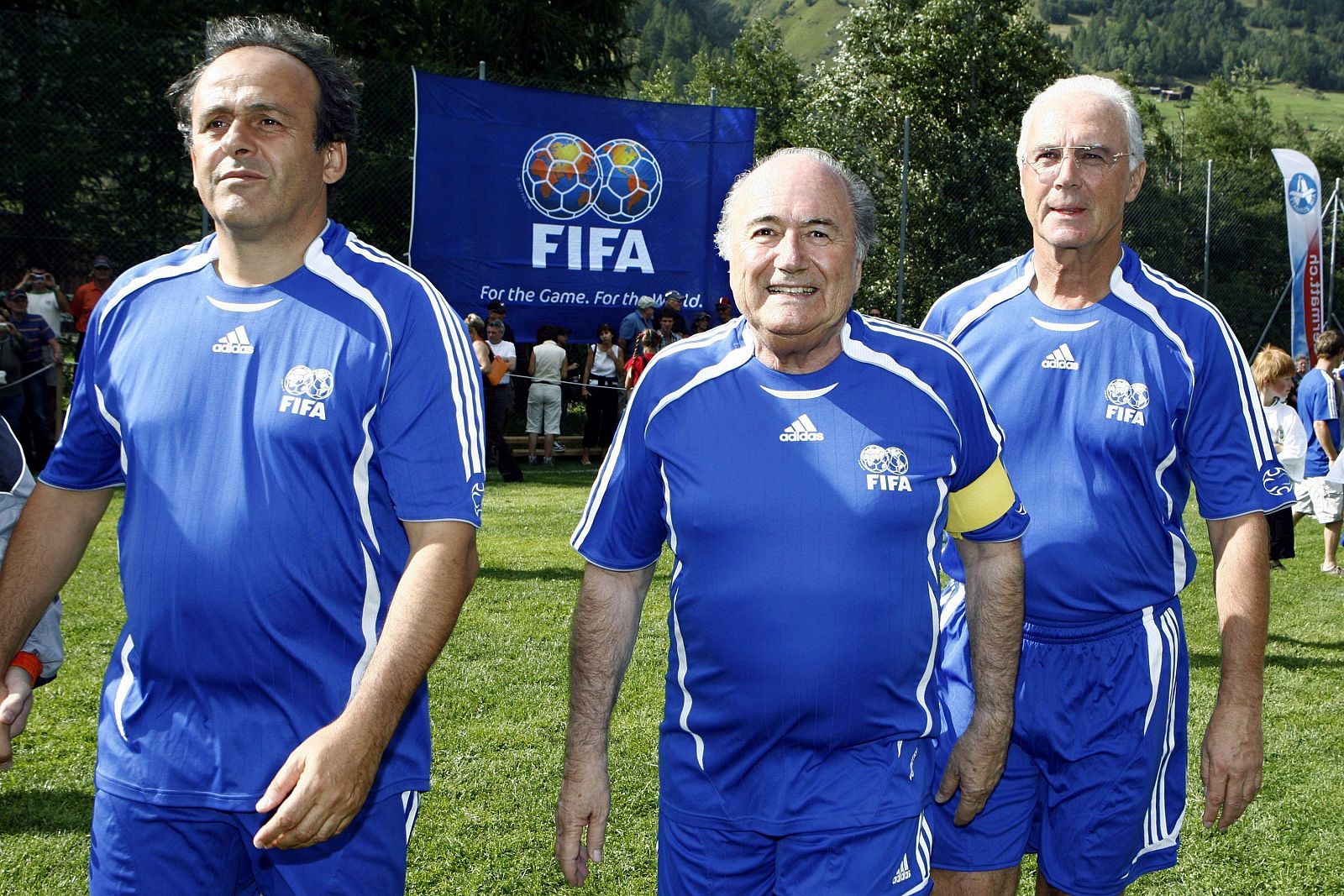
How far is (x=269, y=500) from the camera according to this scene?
2281mm

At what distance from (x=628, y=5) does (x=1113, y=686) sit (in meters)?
23.3

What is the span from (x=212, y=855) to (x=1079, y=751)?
205 centimetres

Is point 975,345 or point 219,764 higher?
point 975,345

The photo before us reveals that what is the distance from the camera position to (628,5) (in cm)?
2453

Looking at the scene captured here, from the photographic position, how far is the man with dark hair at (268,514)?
229cm

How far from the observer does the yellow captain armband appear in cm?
276

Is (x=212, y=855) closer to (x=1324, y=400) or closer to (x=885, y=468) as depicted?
(x=885, y=468)

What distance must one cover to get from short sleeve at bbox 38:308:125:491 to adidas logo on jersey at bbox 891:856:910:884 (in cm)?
173

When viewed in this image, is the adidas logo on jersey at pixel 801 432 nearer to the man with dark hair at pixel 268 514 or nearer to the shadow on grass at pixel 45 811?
the man with dark hair at pixel 268 514

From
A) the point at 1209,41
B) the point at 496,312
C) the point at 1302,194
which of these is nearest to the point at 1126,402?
the point at 496,312

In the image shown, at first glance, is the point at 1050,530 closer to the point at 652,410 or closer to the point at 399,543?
the point at 652,410

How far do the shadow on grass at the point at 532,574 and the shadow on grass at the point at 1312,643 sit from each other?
488cm

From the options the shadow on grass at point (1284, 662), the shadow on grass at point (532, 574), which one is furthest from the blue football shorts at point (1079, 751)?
the shadow on grass at point (532, 574)

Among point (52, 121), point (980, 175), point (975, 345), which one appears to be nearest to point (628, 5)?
point (980, 175)
